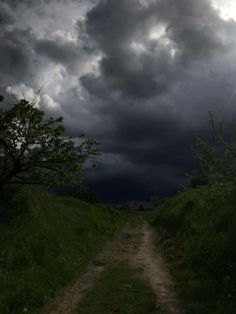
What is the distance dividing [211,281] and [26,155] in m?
14.3

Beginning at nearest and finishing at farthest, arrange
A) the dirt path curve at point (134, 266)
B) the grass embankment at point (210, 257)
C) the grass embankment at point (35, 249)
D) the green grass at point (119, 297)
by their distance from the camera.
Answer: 1. the green grass at point (119, 297)
2. the grass embankment at point (210, 257)
3. the dirt path curve at point (134, 266)
4. the grass embankment at point (35, 249)

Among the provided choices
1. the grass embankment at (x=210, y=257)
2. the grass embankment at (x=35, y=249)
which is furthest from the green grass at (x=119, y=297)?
the grass embankment at (x=35, y=249)

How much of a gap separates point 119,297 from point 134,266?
629cm

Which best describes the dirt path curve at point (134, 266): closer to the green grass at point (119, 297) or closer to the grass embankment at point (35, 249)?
the green grass at point (119, 297)

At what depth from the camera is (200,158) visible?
17984mm

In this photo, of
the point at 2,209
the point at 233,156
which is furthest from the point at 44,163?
the point at 233,156

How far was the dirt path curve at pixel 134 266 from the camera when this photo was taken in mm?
14605

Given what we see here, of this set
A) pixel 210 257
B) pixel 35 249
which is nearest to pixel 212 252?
pixel 210 257

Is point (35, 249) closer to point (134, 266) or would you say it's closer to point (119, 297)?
point (134, 266)

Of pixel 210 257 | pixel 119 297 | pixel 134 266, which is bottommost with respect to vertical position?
pixel 119 297

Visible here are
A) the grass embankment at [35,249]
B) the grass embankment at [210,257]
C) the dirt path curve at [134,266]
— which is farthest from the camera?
the grass embankment at [35,249]

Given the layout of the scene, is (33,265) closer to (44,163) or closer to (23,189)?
(44,163)

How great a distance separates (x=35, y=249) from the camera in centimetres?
2072

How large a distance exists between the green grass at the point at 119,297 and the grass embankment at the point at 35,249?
6.23 ft
